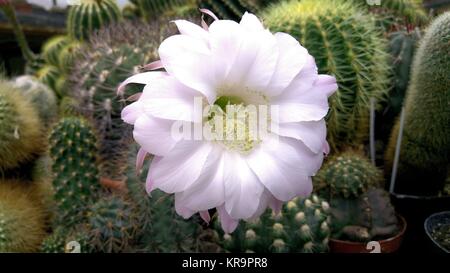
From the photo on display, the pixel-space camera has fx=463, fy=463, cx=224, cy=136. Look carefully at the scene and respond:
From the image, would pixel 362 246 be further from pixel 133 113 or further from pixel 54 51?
pixel 54 51

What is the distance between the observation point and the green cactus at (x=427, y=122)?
74 cm

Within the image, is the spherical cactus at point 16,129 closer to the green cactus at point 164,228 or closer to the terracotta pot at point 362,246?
the green cactus at point 164,228

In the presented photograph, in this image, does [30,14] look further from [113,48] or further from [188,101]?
[188,101]

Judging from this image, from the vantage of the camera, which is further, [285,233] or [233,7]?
[233,7]

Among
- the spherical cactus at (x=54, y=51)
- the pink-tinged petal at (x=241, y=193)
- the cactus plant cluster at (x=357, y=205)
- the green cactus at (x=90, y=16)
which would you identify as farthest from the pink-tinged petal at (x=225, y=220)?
the spherical cactus at (x=54, y=51)

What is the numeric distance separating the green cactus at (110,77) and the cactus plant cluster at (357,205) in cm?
39

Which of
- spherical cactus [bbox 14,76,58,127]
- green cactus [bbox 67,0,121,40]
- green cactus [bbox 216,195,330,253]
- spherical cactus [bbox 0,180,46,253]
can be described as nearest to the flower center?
green cactus [bbox 216,195,330,253]

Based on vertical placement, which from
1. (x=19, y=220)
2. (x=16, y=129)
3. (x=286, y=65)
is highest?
(x=286, y=65)

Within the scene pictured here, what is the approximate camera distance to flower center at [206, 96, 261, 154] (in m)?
0.47

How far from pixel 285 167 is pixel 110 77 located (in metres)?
0.62

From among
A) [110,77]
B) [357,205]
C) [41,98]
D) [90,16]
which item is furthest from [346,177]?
[90,16]

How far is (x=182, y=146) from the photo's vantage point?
→ 1.44ft

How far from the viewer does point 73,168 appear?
82cm

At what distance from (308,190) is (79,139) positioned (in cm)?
51
